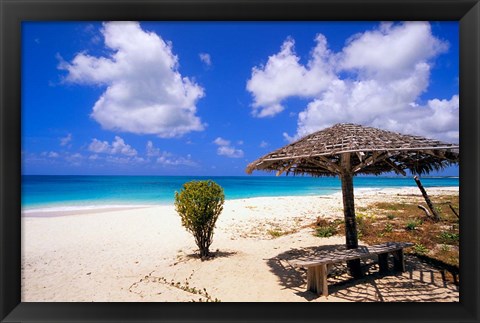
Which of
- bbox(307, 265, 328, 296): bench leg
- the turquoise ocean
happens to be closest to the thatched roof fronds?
bbox(307, 265, 328, 296): bench leg

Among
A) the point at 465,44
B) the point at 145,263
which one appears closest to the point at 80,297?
the point at 145,263

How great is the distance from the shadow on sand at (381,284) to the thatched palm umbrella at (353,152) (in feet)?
1.05

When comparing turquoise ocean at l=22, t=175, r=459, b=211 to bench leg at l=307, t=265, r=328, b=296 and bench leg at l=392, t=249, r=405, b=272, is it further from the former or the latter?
bench leg at l=307, t=265, r=328, b=296

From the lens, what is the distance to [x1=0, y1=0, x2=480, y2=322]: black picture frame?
9.25ft

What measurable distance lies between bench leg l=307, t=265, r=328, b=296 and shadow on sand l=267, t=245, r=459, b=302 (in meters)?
0.09

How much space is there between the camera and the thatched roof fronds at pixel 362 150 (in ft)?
11.8

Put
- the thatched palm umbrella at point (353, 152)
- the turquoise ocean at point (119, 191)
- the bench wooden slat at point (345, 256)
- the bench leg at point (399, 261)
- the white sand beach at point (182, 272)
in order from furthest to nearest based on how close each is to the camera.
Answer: the turquoise ocean at point (119, 191) < the bench leg at point (399, 261) < the white sand beach at point (182, 272) < the thatched palm umbrella at point (353, 152) < the bench wooden slat at point (345, 256)

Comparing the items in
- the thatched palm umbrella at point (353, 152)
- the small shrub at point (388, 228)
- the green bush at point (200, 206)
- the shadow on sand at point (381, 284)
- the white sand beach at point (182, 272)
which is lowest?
the white sand beach at point (182, 272)

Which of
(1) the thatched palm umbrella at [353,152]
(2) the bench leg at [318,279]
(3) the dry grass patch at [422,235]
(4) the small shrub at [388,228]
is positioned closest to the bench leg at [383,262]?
(1) the thatched palm umbrella at [353,152]

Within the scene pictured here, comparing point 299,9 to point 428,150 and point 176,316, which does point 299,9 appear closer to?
point 428,150

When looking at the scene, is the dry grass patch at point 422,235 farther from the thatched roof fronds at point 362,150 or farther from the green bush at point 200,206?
the green bush at point 200,206

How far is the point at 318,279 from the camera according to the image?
12.2 feet

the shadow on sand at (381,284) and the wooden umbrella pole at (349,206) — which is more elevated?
the wooden umbrella pole at (349,206)

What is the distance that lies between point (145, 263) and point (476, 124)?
5925mm
